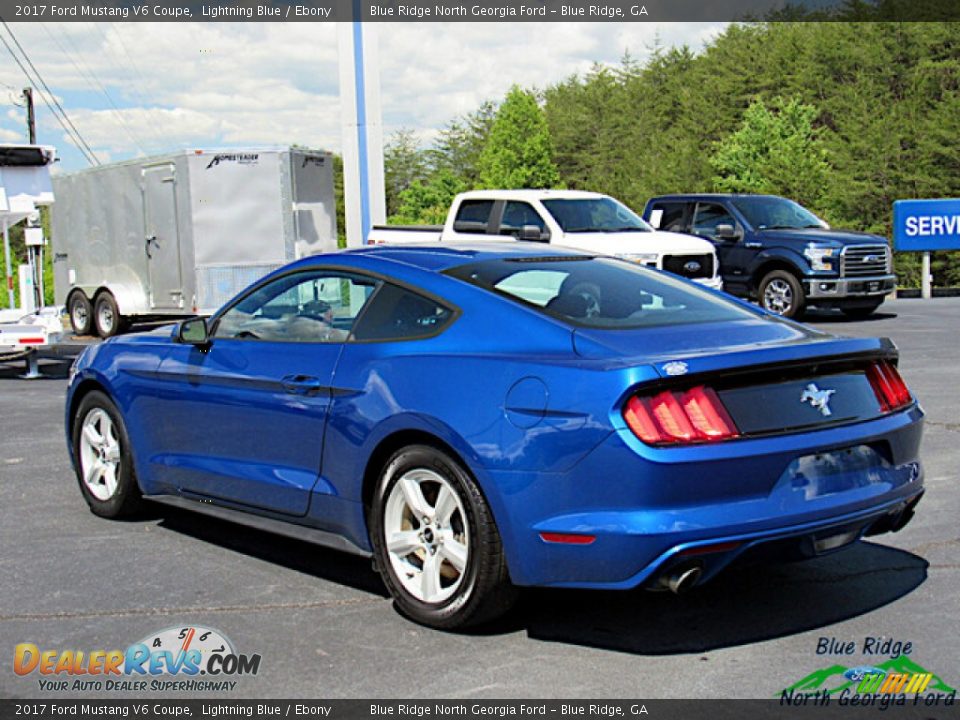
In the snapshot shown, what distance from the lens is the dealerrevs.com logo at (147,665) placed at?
431cm

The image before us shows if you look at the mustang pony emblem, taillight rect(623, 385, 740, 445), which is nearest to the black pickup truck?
the mustang pony emblem

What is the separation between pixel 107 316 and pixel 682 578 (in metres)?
18.8

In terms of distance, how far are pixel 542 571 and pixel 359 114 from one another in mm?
13475

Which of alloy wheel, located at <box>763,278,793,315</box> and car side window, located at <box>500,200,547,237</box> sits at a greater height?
car side window, located at <box>500,200,547,237</box>

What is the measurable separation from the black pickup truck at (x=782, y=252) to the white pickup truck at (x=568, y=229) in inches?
63.4

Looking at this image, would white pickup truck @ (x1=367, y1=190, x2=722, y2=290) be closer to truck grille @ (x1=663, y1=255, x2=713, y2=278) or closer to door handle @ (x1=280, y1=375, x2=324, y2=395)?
truck grille @ (x1=663, y1=255, x2=713, y2=278)

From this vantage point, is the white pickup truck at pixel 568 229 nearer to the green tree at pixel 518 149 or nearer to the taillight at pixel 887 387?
the taillight at pixel 887 387

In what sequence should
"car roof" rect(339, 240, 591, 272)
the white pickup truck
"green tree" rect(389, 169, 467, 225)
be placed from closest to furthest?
"car roof" rect(339, 240, 591, 272), the white pickup truck, "green tree" rect(389, 169, 467, 225)

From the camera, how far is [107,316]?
21359 millimetres

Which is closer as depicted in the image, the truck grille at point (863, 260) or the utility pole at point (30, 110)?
the truck grille at point (863, 260)

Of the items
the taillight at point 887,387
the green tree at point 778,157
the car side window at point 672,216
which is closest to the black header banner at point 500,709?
the taillight at point 887,387

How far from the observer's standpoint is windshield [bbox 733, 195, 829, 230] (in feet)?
64.7

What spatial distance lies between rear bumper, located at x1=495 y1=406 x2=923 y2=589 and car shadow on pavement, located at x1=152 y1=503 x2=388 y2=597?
4.29 feet

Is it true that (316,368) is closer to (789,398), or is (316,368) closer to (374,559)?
(374,559)
